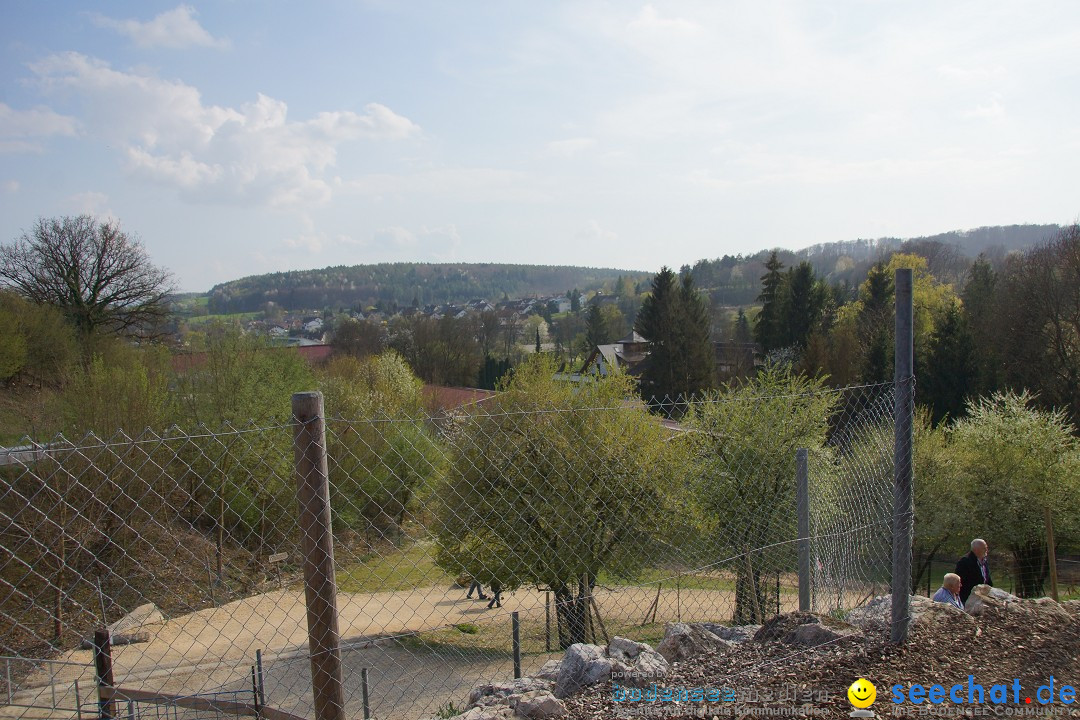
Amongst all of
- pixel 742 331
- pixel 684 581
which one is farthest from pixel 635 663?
pixel 742 331

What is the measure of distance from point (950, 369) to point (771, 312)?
13.8m

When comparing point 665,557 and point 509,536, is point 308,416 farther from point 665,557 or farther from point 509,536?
point 509,536

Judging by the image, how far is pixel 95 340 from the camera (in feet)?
82.5

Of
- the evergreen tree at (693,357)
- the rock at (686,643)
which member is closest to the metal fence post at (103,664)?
the rock at (686,643)

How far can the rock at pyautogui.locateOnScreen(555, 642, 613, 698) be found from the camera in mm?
3301

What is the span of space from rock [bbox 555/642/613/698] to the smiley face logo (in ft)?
3.58

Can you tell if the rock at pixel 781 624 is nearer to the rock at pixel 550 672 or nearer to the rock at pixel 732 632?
the rock at pixel 732 632

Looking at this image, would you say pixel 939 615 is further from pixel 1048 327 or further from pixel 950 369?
pixel 950 369

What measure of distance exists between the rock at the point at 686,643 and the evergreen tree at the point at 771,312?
39101 mm

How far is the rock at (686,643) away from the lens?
3719mm

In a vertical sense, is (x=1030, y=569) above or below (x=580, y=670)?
below

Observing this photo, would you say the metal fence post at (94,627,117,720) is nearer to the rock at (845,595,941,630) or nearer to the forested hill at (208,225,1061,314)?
the rock at (845,595,941,630)

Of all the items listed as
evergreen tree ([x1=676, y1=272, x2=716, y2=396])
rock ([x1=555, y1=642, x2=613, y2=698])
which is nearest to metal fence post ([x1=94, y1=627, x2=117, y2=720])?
rock ([x1=555, y1=642, x2=613, y2=698])

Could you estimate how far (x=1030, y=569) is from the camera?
1438 cm
